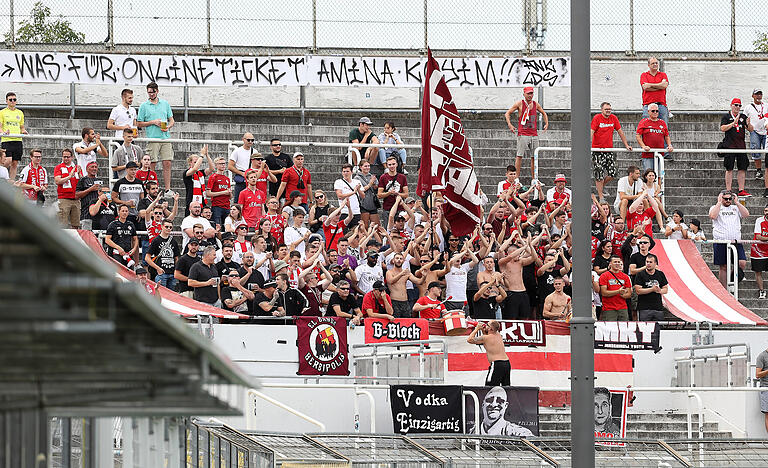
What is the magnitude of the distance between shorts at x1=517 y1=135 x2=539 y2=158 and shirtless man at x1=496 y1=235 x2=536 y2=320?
4.96 metres

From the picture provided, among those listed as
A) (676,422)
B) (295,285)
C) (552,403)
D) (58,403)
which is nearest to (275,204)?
(295,285)

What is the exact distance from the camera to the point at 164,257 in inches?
795

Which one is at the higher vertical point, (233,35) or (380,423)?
(233,35)

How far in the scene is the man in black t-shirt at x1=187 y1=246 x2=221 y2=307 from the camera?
1950 cm

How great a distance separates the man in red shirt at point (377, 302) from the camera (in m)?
19.8

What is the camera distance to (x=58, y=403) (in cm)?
420

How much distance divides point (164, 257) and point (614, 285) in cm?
703

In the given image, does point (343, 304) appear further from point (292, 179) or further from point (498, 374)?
point (292, 179)

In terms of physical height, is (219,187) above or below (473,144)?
below

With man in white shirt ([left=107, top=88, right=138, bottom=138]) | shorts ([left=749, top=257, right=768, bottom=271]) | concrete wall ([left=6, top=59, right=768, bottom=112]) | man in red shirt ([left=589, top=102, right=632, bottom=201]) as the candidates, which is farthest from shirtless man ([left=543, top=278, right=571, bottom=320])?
concrete wall ([left=6, top=59, right=768, bottom=112])

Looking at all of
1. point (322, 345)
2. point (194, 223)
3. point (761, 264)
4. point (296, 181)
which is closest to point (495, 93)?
point (761, 264)

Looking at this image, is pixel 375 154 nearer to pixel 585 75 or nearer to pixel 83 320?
pixel 585 75

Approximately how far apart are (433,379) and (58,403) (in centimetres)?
1463

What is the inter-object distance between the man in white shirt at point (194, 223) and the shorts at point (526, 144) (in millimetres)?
7266
